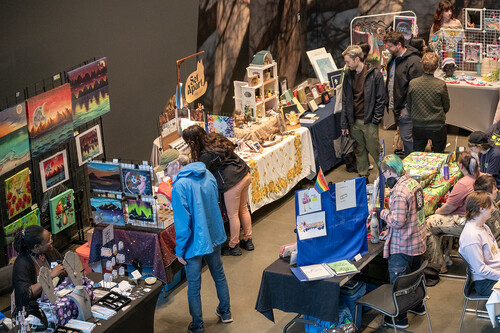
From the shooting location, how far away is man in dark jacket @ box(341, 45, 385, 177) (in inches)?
331

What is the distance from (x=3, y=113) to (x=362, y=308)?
3.49m

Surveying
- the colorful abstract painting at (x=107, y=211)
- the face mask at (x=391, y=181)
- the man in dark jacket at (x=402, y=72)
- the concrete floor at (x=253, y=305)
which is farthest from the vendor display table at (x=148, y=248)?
the man in dark jacket at (x=402, y=72)

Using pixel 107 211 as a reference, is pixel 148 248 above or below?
below

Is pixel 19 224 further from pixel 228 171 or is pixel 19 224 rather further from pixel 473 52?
pixel 473 52

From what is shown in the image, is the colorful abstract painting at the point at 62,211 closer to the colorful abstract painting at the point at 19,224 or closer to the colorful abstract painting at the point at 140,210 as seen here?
the colorful abstract painting at the point at 19,224

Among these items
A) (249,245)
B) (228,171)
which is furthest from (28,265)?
(249,245)

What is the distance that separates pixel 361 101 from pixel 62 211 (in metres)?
3.62

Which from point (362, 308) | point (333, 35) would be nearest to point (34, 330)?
point (362, 308)

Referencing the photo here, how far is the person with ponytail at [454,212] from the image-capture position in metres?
6.50

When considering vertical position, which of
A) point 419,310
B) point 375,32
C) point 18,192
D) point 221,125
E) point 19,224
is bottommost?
point 419,310

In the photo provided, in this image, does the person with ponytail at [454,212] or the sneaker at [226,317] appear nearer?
the sneaker at [226,317]

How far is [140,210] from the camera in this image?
648cm

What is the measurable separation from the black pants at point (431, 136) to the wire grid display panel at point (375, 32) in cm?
247

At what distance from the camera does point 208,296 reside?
6734 millimetres
